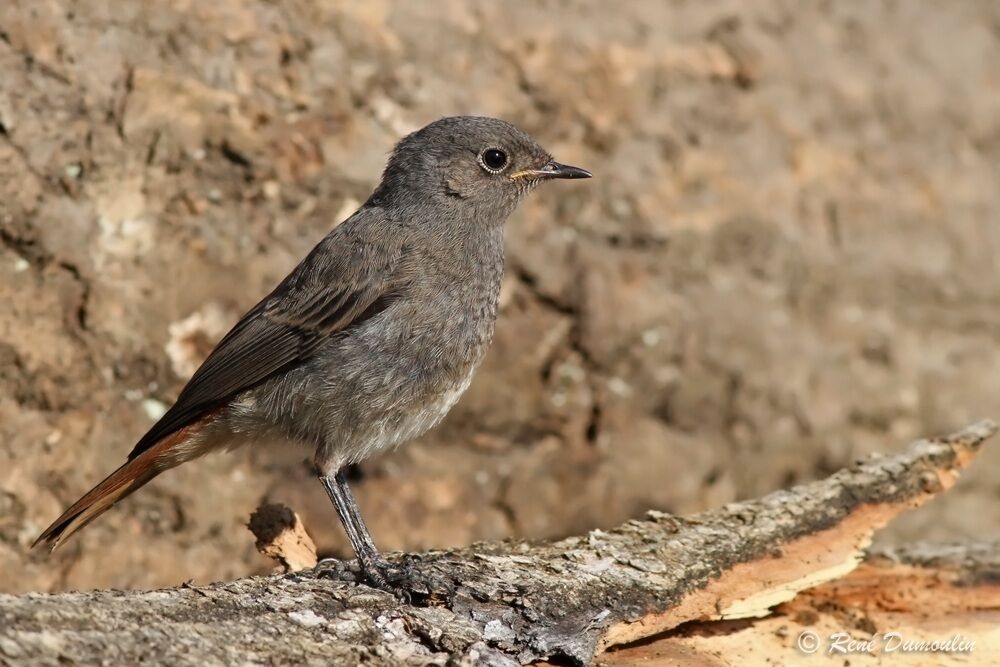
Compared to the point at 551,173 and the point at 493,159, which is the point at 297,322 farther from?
the point at 551,173

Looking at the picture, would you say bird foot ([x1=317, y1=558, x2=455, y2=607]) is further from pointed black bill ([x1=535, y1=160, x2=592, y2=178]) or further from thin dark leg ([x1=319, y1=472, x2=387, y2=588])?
pointed black bill ([x1=535, y1=160, x2=592, y2=178])

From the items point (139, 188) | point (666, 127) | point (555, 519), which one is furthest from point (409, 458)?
point (666, 127)

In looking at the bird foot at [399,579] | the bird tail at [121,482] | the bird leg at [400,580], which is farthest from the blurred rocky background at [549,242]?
the bird foot at [399,579]

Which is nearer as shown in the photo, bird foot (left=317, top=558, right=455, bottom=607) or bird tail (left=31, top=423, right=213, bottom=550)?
bird foot (left=317, top=558, right=455, bottom=607)

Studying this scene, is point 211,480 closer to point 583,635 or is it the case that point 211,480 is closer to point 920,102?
point 583,635

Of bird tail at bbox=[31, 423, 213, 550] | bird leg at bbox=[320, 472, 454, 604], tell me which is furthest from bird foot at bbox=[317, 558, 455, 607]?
bird tail at bbox=[31, 423, 213, 550]

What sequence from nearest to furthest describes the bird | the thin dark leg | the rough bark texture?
1. the rough bark texture
2. the thin dark leg
3. the bird

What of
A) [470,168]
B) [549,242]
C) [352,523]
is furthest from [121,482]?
[549,242]
